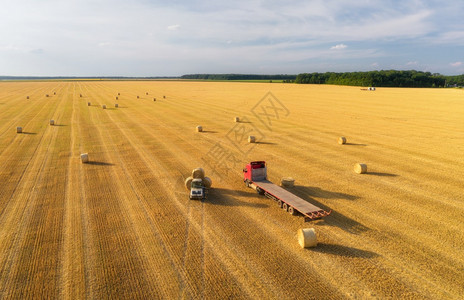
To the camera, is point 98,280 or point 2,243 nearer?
point 98,280

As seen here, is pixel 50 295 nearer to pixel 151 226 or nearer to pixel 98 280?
pixel 98 280

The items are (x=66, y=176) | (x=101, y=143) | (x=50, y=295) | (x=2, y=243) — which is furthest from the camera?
(x=101, y=143)

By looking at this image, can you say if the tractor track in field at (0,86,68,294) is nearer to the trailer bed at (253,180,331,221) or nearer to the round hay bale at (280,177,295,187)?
the trailer bed at (253,180,331,221)

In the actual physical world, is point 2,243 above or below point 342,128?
below

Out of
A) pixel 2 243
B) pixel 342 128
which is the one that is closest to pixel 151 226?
pixel 2 243

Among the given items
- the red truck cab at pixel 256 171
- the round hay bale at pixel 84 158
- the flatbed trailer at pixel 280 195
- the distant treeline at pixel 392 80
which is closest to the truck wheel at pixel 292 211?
the flatbed trailer at pixel 280 195

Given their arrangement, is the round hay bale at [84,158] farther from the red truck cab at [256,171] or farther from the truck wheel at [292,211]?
the truck wheel at [292,211]

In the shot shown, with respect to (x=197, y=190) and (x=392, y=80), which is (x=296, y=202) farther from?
(x=392, y=80)

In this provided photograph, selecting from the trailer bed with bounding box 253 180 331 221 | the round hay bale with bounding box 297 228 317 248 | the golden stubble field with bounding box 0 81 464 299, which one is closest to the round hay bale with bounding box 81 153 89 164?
the golden stubble field with bounding box 0 81 464 299
